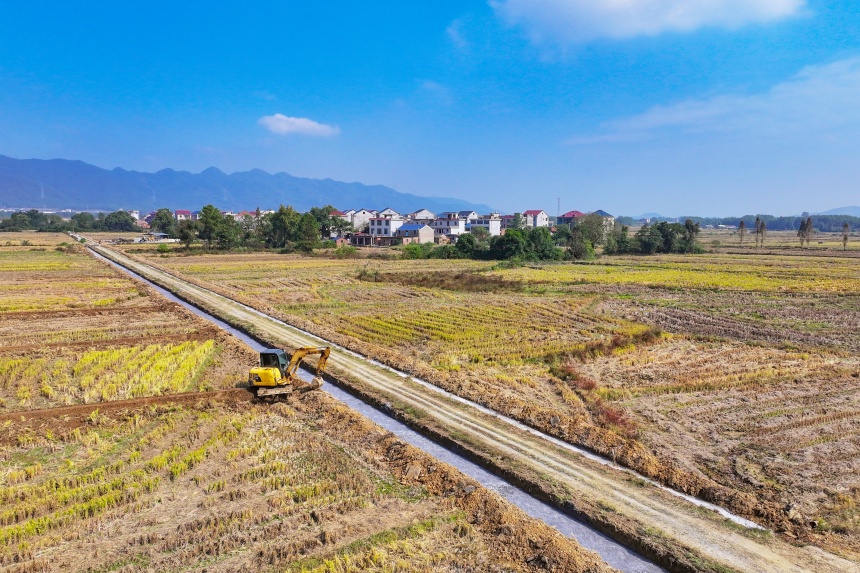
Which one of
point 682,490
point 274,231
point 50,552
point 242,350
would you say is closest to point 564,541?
point 682,490

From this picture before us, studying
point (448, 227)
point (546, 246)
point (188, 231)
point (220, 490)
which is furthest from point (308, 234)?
point (220, 490)

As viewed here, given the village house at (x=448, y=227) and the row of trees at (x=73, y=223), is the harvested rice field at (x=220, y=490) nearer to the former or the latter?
the village house at (x=448, y=227)

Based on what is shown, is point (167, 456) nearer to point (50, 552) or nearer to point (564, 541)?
point (50, 552)

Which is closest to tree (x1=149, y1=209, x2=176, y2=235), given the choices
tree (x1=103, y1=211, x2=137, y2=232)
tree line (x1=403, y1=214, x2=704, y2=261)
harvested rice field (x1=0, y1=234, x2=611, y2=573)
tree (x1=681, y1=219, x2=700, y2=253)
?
tree (x1=103, y1=211, x2=137, y2=232)

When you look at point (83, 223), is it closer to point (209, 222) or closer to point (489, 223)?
point (209, 222)

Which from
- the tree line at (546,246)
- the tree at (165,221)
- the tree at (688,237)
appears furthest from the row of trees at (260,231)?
the tree at (688,237)

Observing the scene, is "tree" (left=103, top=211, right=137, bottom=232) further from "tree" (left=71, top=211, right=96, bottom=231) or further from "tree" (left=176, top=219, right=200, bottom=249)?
"tree" (left=176, top=219, right=200, bottom=249)
